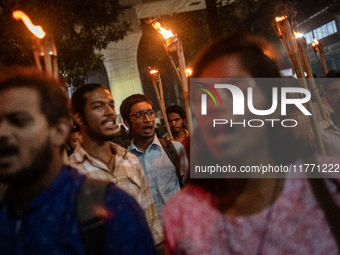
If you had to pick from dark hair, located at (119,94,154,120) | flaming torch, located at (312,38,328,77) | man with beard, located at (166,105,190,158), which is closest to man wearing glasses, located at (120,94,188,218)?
dark hair, located at (119,94,154,120)

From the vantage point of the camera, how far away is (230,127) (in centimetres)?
129

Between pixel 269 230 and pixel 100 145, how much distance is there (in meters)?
1.60

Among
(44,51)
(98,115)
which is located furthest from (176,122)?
(44,51)

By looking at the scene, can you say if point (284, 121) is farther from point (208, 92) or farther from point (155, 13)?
point (155, 13)

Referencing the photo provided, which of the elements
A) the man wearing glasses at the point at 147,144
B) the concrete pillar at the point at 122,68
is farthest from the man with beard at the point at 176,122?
the concrete pillar at the point at 122,68

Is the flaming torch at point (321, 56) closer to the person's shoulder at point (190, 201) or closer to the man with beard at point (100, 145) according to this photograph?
the man with beard at point (100, 145)

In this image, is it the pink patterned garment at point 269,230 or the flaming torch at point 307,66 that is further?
the flaming torch at point 307,66

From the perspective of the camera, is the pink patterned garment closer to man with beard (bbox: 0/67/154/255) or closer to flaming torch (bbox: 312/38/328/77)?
man with beard (bbox: 0/67/154/255)

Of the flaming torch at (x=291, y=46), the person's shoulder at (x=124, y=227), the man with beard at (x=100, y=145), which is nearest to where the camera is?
the person's shoulder at (x=124, y=227)

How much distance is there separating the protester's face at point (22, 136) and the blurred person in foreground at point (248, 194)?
0.68m

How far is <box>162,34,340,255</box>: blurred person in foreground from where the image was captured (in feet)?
4.00

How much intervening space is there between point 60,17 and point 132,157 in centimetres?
526

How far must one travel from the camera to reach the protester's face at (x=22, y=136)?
3.89ft

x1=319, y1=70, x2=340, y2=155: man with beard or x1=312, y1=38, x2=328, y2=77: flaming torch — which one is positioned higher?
x1=312, y1=38, x2=328, y2=77: flaming torch
